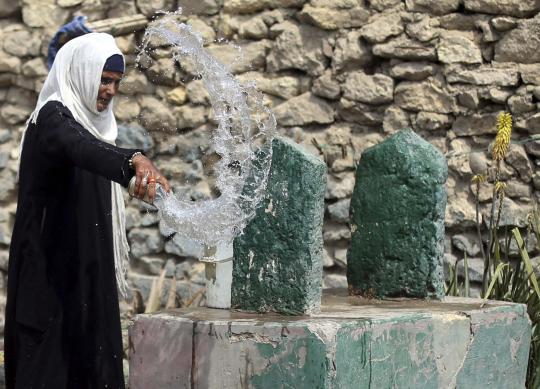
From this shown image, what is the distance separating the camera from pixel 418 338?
3600mm

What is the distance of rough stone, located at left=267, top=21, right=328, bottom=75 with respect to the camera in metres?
5.89

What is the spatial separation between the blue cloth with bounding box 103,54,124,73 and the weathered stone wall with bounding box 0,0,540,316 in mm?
2300

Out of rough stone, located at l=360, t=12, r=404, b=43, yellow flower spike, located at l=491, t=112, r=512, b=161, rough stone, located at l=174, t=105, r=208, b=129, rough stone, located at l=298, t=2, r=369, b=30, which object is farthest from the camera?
rough stone, located at l=174, t=105, r=208, b=129

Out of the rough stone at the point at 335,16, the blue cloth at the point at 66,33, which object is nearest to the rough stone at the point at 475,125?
the rough stone at the point at 335,16

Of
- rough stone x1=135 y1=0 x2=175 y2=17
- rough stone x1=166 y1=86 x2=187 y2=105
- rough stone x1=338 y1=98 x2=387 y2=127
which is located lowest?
rough stone x1=338 y1=98 x2=387 y2=127

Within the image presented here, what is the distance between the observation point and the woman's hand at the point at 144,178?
3.20 m

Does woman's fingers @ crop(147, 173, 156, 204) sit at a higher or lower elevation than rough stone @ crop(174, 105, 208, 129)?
lower

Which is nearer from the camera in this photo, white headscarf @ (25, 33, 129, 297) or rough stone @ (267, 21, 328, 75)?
white headscarf @ (25, 33, 129, 297)

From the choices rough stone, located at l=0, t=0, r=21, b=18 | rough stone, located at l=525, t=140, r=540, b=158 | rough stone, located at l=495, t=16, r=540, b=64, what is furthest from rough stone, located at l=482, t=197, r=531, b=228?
rough stone, located at l=0, t=0, r=21, b=18

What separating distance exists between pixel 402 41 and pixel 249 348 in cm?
284

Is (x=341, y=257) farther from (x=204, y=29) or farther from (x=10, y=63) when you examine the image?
(x=10, y=63)

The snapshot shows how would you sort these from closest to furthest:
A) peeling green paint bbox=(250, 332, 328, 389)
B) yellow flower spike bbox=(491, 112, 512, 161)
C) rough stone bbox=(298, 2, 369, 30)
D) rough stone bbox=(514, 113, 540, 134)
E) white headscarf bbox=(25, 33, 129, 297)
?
peeling green paint bbox=(250, 332, 328, 389), white headscarf bbox=(25, 33, 129, 297), yellow flower spike bbox=(491, 112, 512, 161), rough stone bbox=(514, 113, 540, 134), rough stone bbox=(298, 2, 369, 30)

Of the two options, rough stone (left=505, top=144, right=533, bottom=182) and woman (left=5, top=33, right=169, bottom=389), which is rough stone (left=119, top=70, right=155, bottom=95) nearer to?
rough stone (left=505, top=144, right=533, bottom=182)

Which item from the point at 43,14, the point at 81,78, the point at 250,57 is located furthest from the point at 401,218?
the point at 43,14
